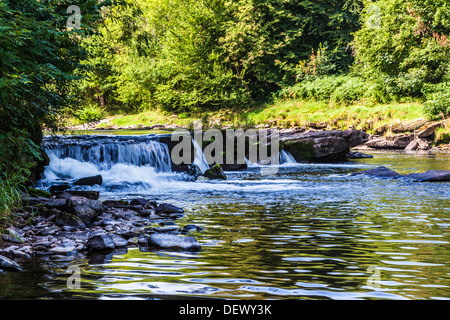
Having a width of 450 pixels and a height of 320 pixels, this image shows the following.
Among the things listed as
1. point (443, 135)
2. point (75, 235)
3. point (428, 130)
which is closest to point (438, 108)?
point (428, 130)

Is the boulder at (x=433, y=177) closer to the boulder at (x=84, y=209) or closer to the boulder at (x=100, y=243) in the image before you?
the boulder at (x=84, y=209)

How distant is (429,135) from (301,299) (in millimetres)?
27778

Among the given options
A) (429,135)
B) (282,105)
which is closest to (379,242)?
(429,135)

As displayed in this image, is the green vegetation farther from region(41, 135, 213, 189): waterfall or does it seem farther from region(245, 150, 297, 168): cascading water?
region(245, 150, 297, 168): cascading water

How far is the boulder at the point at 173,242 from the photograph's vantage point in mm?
6645

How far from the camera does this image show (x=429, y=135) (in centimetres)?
2939

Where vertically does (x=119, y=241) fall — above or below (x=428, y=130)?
below

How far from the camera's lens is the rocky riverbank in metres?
6.45

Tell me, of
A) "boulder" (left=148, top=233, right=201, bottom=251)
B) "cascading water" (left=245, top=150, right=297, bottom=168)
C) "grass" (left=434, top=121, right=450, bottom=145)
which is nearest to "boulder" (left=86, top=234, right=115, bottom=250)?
"boulder" (left=148, top=233, right=201, bottom=251)

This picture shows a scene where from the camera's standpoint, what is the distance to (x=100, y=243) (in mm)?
6629

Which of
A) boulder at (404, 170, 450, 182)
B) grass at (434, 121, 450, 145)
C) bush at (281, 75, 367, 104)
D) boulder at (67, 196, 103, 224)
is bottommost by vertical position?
boulder at (67, 196, 103, 224)

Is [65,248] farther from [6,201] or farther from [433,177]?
[433,177]

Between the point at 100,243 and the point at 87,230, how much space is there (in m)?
1.15
